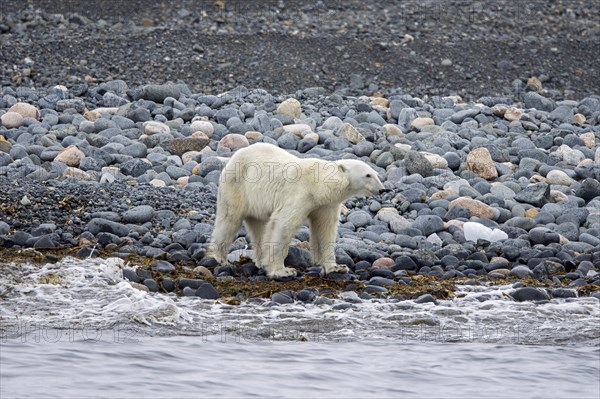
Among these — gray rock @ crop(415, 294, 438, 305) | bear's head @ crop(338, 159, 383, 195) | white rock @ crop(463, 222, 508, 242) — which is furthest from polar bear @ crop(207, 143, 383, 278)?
white rock @ crop(463, 222, 508, 242)

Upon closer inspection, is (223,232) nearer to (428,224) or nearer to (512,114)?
(428,224)

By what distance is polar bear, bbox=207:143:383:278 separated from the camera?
972 cm

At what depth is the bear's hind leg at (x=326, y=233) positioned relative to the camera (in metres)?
9.97

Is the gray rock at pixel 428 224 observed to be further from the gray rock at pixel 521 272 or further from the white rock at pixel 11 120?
the white rock at pixel 11 120

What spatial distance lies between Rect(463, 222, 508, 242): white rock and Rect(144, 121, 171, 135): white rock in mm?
5385

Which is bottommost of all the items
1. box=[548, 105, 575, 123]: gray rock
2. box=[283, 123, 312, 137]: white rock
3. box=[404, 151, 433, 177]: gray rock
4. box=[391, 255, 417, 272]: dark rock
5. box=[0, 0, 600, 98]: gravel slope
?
box=[391, 255, 417, 272]: dark rock

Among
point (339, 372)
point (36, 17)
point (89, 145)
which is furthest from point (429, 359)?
point (36, 17)

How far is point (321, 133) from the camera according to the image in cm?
1502

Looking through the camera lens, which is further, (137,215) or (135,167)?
(135,167)

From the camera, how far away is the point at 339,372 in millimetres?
7871

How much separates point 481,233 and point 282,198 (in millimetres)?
2696

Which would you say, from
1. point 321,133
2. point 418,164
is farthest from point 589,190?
point 321,133

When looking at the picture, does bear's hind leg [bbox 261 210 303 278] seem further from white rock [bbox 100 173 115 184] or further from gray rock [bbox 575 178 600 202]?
gray rock [bbox 575 178 600 202]

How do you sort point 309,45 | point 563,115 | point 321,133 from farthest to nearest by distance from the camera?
point 309,45 → point 563,115 → point 321,133
